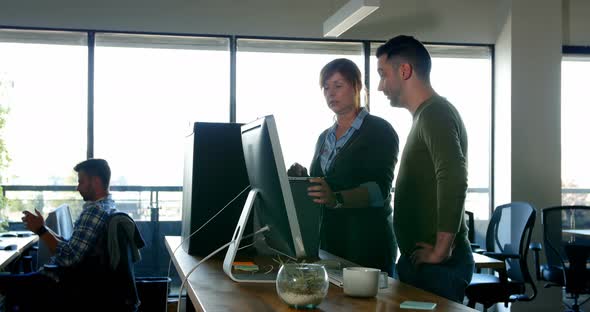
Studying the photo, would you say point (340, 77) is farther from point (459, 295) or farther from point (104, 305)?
point (104, 305)

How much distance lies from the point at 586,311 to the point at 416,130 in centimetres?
470

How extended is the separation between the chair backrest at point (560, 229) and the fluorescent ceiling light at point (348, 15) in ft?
6.77

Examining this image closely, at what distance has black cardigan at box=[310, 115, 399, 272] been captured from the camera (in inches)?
96.2

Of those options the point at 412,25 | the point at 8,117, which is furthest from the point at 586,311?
the point at 8,117

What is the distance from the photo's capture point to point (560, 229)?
5.56 metres

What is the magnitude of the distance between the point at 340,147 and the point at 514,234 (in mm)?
2919

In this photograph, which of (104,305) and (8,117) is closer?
(104,305)

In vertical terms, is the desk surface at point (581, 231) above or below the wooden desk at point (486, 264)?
above

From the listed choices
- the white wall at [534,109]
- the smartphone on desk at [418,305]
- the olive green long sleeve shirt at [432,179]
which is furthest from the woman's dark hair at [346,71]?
the white wall at [534,109]

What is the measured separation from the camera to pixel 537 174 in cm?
601

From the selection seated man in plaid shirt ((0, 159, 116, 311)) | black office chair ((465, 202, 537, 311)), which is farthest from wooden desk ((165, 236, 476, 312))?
black office chair ((465, 202, 537, 311))

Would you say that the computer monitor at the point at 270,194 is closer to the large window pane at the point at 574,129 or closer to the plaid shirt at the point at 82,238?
the plaid shirt at the point at 82,238

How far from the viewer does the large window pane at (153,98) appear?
576cm

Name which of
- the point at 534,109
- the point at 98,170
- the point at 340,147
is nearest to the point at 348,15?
the point at 534,109
